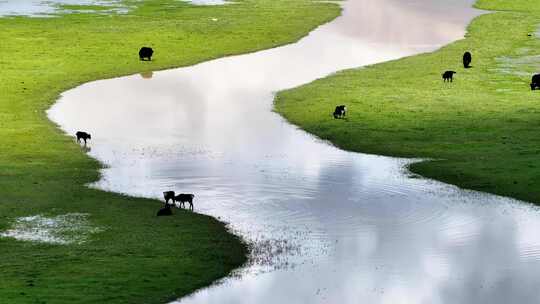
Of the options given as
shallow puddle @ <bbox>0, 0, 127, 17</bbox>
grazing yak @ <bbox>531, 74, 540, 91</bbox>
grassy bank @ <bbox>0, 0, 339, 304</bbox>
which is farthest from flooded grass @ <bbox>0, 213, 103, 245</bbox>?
shallow puddle @ <bbox>0, 0, 127, 17</bbox>

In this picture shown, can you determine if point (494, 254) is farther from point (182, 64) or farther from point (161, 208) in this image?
point (182, 64)

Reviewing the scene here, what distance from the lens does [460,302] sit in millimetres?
28516

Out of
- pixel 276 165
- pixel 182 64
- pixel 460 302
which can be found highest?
pixel 182 64

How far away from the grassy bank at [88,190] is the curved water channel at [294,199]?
1140 millimetres

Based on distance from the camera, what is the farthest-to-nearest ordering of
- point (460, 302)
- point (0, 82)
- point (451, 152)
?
point (0, 82), point (451, 152), point (460, 302)

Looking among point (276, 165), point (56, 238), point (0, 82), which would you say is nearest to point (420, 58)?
point (0, 82)

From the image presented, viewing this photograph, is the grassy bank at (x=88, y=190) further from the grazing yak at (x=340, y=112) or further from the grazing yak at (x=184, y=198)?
the grazing yak at (x=340, y=112)

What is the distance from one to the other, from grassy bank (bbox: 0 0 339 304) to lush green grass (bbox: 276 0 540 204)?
38.9 feet

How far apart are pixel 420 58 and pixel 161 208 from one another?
41976mm

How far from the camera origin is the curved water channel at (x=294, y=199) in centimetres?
2980

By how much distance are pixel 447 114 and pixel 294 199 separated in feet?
58.3

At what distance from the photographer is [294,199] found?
3894 centimetres

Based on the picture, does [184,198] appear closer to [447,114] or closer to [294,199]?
[294,199]

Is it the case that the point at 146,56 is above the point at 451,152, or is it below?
above
